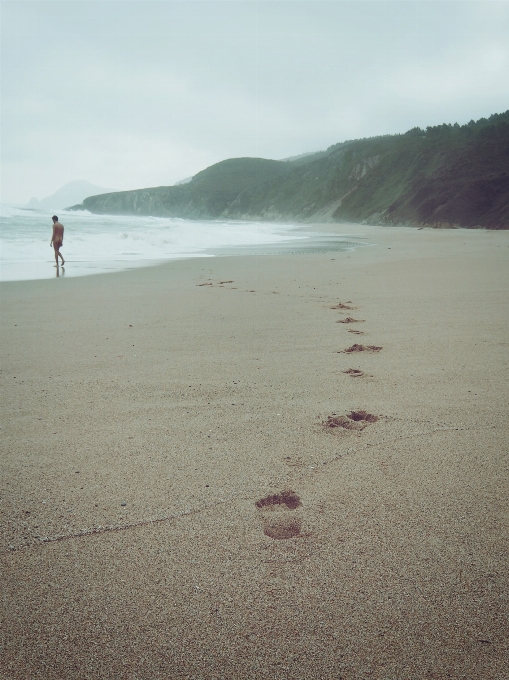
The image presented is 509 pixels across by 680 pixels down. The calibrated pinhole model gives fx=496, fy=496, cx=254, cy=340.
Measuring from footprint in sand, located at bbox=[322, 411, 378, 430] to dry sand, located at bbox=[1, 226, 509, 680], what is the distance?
5 cm

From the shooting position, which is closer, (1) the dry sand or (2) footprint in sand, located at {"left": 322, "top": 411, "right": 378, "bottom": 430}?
(1) the dry sand

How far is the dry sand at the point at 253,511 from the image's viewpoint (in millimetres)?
1308

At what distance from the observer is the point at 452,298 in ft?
19.9

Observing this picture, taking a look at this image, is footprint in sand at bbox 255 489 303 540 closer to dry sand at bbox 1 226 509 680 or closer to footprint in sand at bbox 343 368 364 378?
dry sand at bbox 1 226 509 680

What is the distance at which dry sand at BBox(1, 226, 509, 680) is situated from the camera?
131 centimetres

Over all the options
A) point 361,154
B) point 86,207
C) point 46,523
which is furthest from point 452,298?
point 86,207

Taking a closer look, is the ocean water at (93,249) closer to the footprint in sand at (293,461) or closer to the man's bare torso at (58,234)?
the man's bare torso at (58,234)

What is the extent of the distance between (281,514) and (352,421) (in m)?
0.90

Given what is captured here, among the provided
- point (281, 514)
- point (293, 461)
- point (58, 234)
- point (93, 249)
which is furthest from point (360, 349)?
point (93, 249)

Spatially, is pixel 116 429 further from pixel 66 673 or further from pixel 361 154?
pixel 361 154

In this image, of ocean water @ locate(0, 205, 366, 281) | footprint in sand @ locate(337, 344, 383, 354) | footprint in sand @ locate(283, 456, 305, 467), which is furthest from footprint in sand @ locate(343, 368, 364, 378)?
ocean water @ locate(0, 205, 366, 281)

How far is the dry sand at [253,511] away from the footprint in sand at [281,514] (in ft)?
0.07

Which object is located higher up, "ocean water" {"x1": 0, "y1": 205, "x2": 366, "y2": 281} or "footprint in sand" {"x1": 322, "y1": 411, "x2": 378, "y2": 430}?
"ocean water" {"x1": 0, "y1": 205, "x2": 366, "y2": 281}

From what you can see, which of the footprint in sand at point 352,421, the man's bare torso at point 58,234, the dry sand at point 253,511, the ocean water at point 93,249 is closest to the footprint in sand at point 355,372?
the dry sand at point 253,511
